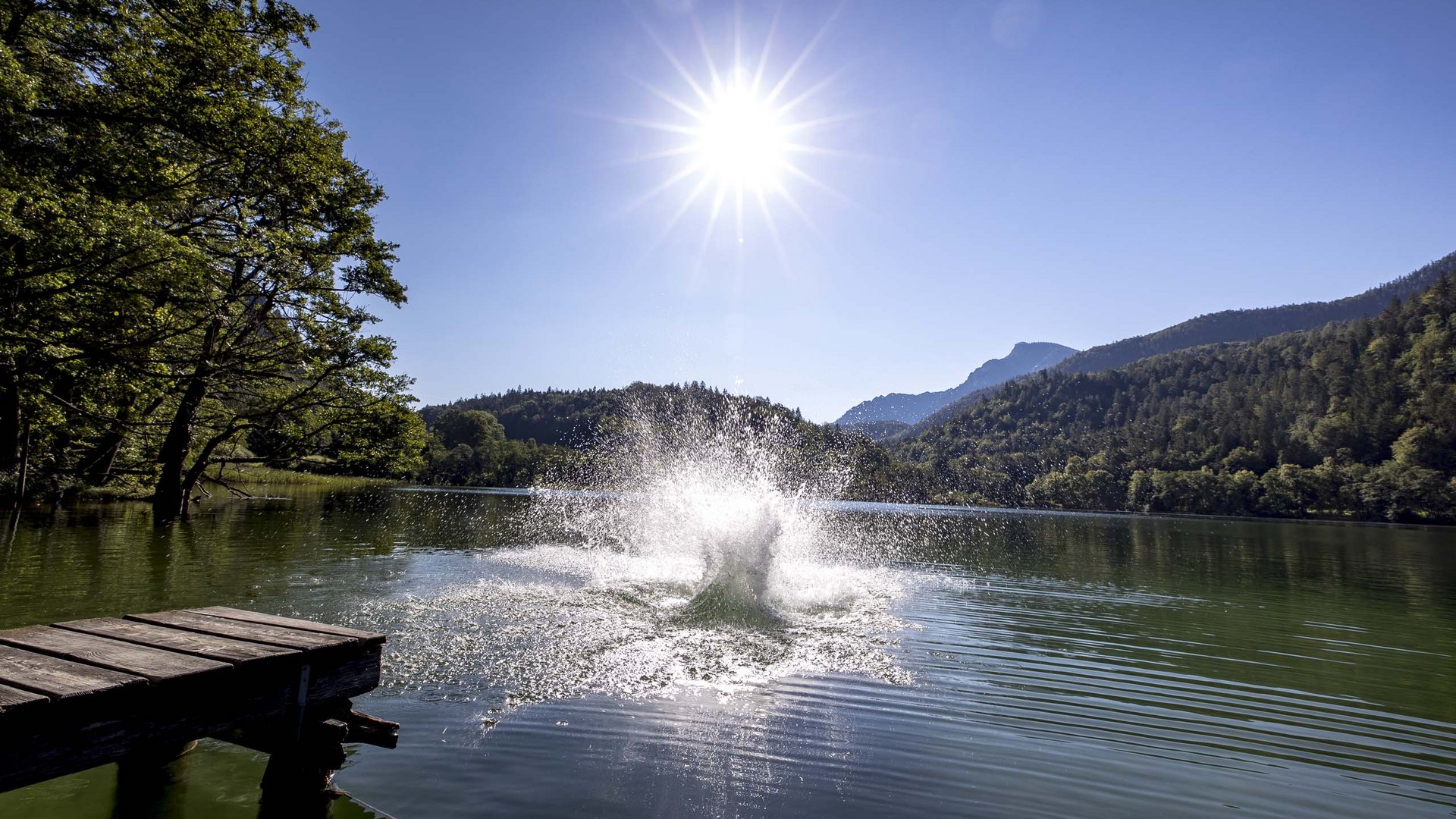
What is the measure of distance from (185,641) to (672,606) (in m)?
12.0

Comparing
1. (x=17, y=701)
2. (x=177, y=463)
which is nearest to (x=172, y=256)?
(x=17, y=701)

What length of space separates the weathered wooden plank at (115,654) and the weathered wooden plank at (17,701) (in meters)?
0.58

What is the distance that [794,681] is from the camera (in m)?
11.4

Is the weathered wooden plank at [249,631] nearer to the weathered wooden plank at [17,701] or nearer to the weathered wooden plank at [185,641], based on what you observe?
the weathered wooden plank at [185,641]

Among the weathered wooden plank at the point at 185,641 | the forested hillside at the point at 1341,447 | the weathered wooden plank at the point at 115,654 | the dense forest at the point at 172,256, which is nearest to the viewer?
the weathered wooden plank at the point at 115,654

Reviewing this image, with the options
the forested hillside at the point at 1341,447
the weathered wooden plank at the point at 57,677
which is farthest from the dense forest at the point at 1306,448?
the weathered wooden plank at the point at 57,677

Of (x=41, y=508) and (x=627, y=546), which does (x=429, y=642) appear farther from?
(x=41, y=508)

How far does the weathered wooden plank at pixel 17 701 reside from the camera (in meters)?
3.78

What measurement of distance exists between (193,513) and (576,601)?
33.2 metres

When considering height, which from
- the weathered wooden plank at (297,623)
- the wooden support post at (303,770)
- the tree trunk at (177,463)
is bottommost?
the wooden support post at (303,770)

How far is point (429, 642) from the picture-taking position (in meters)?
12.4

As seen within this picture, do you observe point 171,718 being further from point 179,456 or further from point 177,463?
point 177,463

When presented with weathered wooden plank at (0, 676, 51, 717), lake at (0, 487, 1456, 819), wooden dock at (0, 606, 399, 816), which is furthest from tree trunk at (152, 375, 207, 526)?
weathered wooden plank at (0, 676, 51, 717)

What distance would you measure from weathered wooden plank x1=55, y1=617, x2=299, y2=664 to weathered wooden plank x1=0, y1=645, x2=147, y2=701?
626 mm
